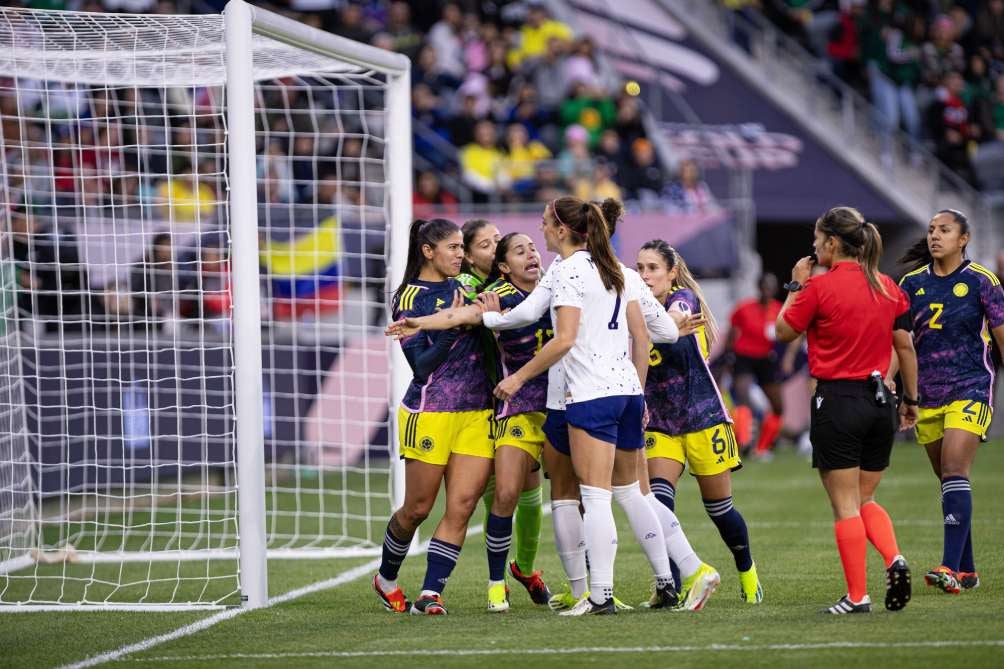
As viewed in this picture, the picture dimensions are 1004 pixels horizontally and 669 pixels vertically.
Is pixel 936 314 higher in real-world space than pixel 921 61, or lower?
lower

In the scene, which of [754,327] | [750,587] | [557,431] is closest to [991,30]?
[754,327]

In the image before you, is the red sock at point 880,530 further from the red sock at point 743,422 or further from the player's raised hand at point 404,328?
the red sock at point 743,422

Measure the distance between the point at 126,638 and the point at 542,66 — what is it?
15.6m

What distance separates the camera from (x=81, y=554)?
1074cm

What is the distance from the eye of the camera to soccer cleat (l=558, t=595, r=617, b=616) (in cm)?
729

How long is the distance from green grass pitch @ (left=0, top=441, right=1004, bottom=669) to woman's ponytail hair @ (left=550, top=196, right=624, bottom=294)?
1722mm

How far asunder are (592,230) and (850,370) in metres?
1.45

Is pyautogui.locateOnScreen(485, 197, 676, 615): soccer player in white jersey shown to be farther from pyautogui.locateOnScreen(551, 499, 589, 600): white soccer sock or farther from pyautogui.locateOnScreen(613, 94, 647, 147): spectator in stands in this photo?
pyautogui.locateOnScreen(613, 94, 647, 147): spectator in stands

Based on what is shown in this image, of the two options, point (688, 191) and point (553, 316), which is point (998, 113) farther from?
point (553, 316)

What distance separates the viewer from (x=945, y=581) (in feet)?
25.7

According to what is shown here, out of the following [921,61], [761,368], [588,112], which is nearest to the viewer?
[761,368]

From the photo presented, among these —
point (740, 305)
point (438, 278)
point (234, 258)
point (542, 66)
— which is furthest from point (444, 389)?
point (542, 66)

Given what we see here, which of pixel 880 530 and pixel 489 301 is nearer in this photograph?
pixel 880 530

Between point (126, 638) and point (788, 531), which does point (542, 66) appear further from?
point (126, 638)
